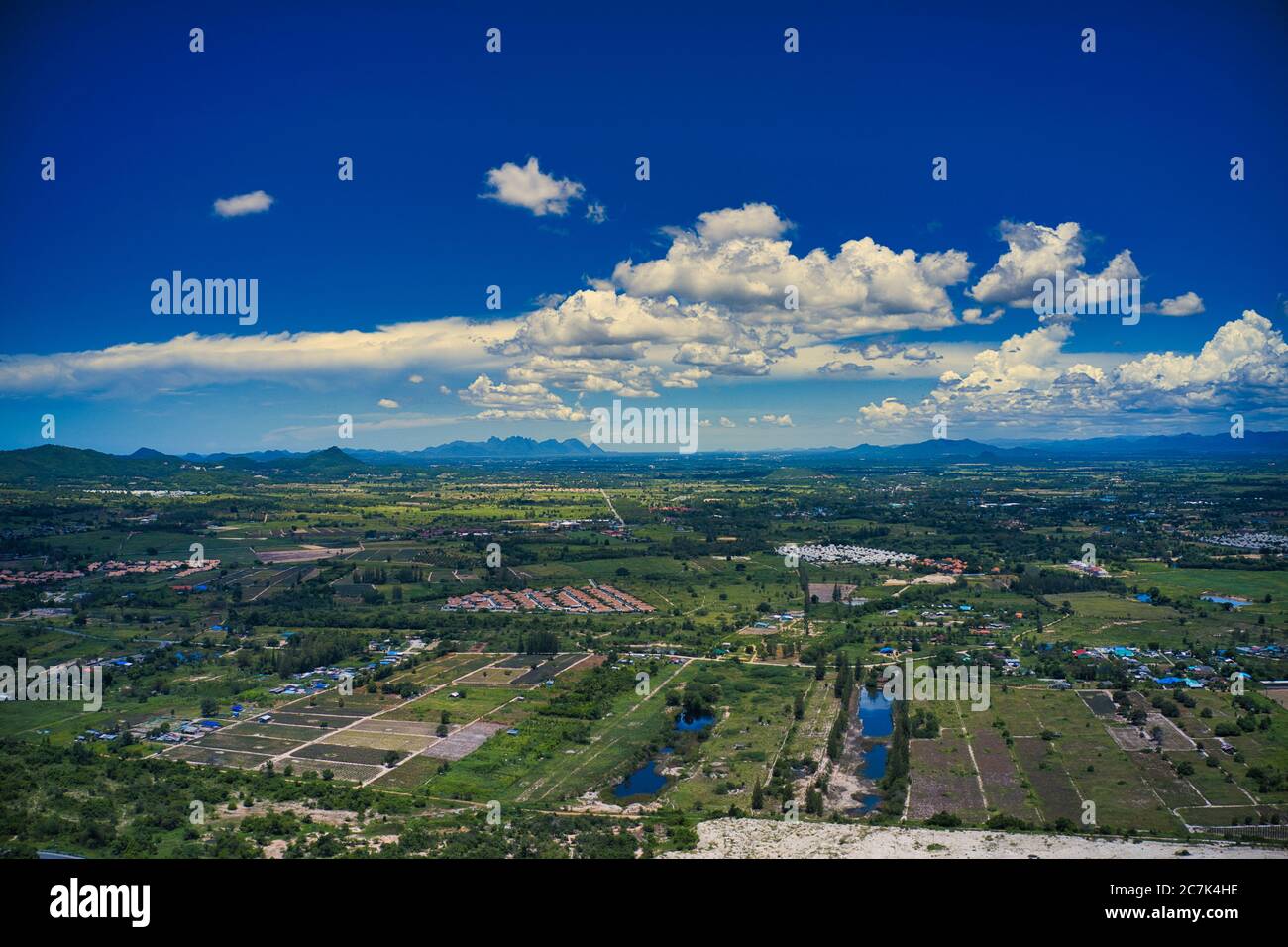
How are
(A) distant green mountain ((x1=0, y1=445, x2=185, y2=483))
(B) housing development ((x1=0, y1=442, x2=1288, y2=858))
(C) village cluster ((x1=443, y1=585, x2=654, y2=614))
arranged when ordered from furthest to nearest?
(A) distant green mountain ((x1=0, y1=445, x2=185, y2=483)), (C) village cluster ((x1=443, y1=585, x2=654, y2=614)), (B) housing development ((x1=0, y1=442, x2=1288, y2=858))

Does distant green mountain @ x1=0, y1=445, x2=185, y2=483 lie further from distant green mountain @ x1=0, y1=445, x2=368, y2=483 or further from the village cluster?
the village cluster

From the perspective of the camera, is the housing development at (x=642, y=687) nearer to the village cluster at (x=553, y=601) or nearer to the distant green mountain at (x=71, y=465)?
the village cluster at (x=553, y=601)

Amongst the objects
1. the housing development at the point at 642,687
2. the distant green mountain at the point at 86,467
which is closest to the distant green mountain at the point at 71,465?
the distant green mountain at the point at 86,467

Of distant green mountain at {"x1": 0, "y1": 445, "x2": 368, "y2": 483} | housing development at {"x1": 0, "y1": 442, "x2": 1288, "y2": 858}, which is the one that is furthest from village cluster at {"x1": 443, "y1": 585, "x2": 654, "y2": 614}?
distant green mountain at {"x1": 0, "y1": 445, "x2": 368, "y2": 483}

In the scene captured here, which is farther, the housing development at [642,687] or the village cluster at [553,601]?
the village cluster at [553,601]

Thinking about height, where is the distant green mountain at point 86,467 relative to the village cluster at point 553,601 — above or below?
above

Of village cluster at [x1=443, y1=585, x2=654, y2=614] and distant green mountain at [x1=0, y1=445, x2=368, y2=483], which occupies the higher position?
distant green mountain at [x1=0, y1=445, x2=368, y2=483]

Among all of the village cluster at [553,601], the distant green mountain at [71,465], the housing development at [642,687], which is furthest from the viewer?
the distant green mountain at [71,465]

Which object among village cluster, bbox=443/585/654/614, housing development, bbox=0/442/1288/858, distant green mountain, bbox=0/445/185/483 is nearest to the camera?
housing development, bbox=0/442/1288/858

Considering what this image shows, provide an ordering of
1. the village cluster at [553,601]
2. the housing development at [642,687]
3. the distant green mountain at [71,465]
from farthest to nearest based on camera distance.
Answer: the distant green mountain at [71,465], the village cluster at [553,601], the housing development at [642,687]

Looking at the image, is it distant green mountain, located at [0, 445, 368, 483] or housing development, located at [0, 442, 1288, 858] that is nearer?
housing development, located at [0, 442, 1288, 858]

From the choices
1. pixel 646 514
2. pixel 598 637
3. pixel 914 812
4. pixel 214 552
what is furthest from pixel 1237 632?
pixel 214 552
